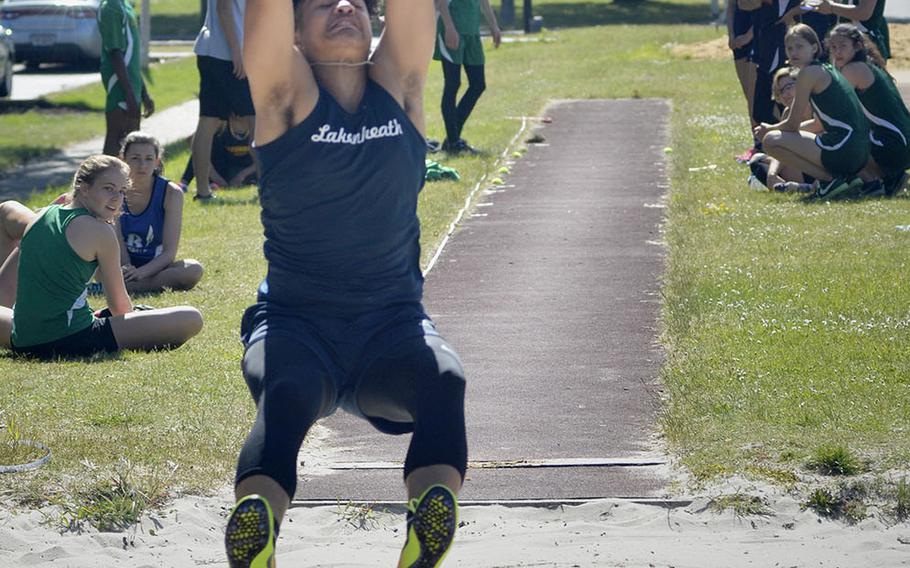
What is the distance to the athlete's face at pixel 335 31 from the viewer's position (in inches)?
171

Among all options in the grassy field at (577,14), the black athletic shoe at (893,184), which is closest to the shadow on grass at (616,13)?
the grassy field at (577,14)

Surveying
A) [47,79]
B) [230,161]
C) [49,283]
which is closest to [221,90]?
[230,161]

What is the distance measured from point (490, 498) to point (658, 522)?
0.68 meters

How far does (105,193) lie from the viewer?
7.65 meters

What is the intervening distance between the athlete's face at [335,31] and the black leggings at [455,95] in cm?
1030

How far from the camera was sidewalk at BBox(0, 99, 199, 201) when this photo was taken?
48.6 ft

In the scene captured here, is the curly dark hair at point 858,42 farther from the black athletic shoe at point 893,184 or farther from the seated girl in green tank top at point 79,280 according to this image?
the seated girl in green tank top at point 79,280

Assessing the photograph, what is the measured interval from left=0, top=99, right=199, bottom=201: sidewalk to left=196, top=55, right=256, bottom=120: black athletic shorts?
2493 millimetres

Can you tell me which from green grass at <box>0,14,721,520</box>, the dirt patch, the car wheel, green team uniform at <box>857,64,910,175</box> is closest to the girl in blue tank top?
green grass at <box>0,14,721,520</box>

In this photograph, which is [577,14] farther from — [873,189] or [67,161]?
[873,189]

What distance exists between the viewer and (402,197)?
4.30m

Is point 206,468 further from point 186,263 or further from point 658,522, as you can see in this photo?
point 186,263

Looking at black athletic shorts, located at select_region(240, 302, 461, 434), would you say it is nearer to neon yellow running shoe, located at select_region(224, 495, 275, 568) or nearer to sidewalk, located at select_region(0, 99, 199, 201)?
neon yellow running shoe, located at select_region(224, 495, 275, 568)

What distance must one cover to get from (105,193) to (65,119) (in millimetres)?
13744
